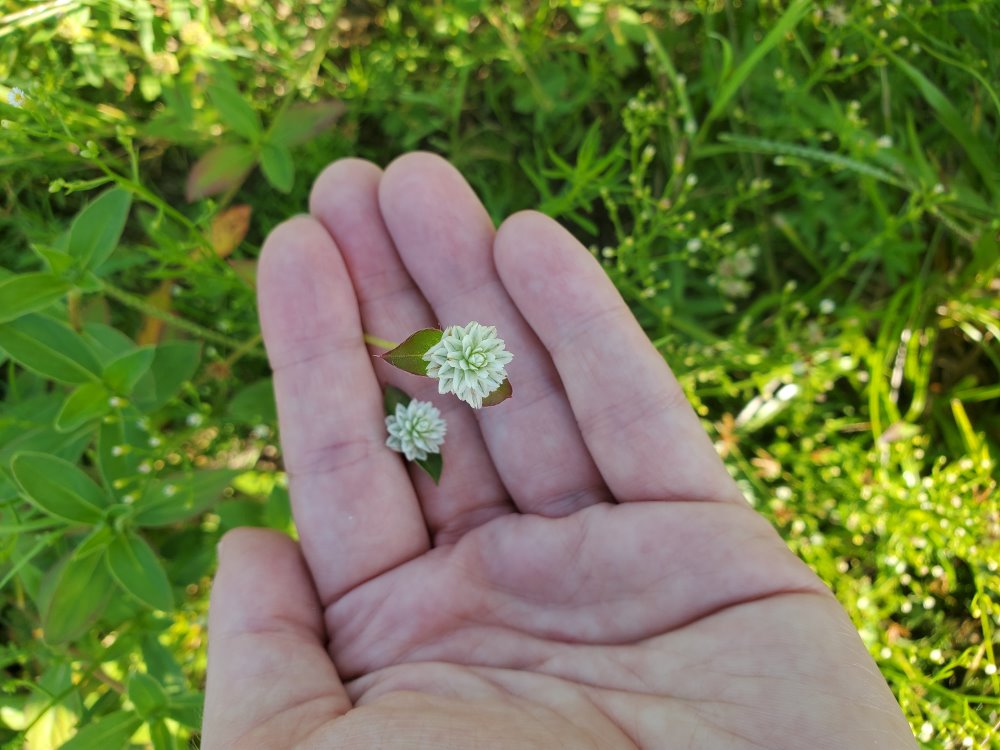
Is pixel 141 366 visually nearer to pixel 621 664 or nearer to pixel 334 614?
pixel 334 614

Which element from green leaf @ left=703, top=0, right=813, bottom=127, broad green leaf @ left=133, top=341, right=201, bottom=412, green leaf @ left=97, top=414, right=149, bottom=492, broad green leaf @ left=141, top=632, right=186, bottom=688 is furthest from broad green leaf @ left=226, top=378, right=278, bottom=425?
green leaf @ left=703, top=0, right=813, bottom=127

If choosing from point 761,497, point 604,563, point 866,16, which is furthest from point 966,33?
point 604,563

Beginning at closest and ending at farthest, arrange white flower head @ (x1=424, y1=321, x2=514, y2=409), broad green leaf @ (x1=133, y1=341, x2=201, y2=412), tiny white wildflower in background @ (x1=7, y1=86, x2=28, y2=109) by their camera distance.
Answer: white flower head @ (x1=424, y1=321, x2=514, y2=409), tiny white wildflower in background @ (x1=7, y1=86, x2=28, y2=109), broad green leaf @ (x1=133, y1=341, x2=201, y2=412)

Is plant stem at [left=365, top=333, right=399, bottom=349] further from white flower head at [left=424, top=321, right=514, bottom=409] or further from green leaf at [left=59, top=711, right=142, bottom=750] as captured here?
green leaf at [left=59, top=711, right=142, bottom=750]

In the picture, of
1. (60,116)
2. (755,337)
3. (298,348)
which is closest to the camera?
(60,116)

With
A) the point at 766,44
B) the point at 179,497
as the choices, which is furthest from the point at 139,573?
the point at 766,44

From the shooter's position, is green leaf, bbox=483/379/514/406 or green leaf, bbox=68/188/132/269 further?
green leaf, bbox=68/188/132/269

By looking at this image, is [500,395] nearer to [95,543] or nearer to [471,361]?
→ [471,361]
